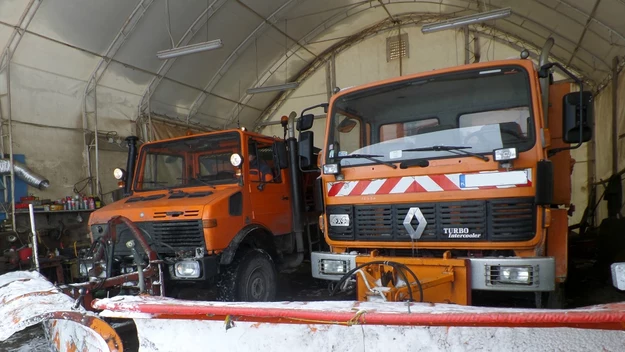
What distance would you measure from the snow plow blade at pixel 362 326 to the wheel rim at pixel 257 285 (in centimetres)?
226

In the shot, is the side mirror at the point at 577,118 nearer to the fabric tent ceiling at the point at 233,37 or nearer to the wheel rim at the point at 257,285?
the wheel rim at the point at 257,285

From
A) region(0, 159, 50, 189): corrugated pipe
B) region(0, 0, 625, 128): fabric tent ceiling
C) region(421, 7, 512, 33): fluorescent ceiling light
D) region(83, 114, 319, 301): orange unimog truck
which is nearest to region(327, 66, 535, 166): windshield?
region(83, 114, 319, 301): orange unimog truck

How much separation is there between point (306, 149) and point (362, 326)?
220 cm

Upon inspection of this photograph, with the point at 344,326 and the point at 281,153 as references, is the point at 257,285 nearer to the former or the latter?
the point at 281,153

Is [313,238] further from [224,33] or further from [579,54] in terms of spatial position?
[579,54]

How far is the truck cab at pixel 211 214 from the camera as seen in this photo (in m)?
3.96

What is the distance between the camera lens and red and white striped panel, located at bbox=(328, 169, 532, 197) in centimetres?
281

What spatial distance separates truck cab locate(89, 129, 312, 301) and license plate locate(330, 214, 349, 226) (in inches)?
48.1

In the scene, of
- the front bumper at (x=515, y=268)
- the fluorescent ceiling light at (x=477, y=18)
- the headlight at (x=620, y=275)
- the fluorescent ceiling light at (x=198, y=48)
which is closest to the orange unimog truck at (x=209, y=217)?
the front bumper at (x=515, y=268)

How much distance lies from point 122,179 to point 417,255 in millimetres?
3950

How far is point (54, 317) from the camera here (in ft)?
8.36

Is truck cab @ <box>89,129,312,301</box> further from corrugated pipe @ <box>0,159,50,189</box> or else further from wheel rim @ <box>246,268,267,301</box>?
corrugated pipe @ <box>0,159,50,189</box>

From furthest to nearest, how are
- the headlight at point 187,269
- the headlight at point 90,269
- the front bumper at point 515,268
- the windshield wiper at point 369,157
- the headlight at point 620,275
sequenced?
the headlight at point 187,269 → the headlight at point 90,269 → the windshield wiper at point 369,157 → the front bumper at point 515,268 → the headlight at point 620,275

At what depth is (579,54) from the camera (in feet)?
31.0
